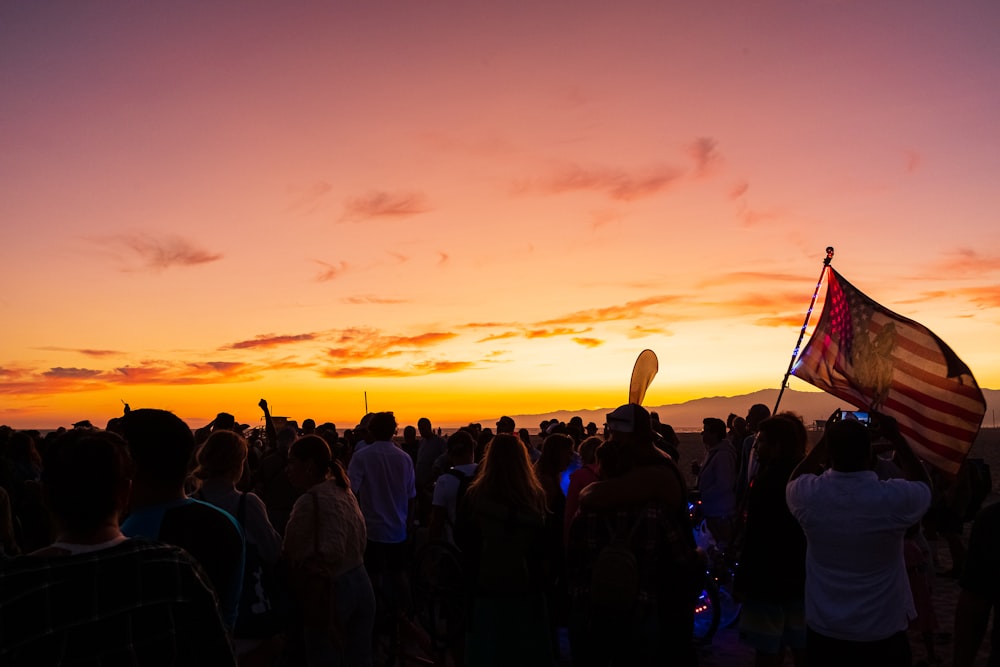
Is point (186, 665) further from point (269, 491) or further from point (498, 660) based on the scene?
point (269, 491)

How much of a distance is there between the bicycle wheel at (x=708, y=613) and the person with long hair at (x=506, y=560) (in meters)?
3.40

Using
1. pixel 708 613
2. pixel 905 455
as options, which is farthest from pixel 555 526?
pixel 708 613

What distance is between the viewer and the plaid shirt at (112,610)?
2.32m

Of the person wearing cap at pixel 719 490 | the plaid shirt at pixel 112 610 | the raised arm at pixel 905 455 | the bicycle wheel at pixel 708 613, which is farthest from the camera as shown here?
the person wearing cap at pixel 719 490

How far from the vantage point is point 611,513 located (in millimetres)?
5473

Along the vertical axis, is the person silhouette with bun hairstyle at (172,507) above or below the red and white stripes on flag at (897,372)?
below

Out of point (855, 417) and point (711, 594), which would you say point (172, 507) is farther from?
point (711, 594)

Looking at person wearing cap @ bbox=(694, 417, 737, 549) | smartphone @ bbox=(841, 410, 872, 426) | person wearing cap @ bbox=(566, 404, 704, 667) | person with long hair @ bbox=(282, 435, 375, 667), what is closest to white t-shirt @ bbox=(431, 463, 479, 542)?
person with long hair @ bbox=(282, 435, 375, 667)

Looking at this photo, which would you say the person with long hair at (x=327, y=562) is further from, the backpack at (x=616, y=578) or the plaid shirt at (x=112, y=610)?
the plaid shirt at (x=112, y=610)

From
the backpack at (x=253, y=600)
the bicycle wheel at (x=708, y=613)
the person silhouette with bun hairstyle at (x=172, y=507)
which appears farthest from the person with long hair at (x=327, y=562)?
the bicycle wheel at (x=708, y=613)

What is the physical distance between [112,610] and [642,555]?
3589 millimetres

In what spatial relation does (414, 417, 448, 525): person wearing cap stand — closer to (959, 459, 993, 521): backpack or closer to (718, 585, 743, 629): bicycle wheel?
(718, 585, 743, 629): bicycle wheel

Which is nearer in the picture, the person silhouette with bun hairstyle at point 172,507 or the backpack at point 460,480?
the person silhouette with bun hairstyle at point 172,507

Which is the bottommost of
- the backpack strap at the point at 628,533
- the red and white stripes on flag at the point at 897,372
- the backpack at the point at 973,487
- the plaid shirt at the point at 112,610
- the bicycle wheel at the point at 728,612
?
the bicycle wheel at the point at 728,612
